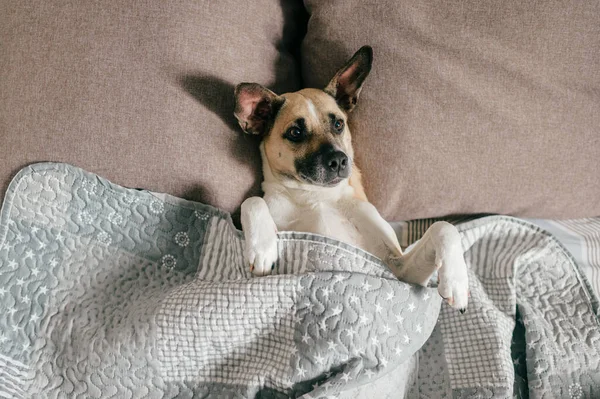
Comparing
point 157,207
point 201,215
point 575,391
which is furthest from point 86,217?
point 575,391

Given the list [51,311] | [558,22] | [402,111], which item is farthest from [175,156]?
[558,22]

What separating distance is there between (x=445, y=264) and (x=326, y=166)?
498mm

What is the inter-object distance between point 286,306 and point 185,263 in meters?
0.45

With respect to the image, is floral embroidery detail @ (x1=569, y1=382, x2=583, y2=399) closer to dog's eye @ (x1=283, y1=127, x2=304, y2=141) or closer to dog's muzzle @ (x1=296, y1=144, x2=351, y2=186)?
dog's muzzle @ (x1=296, y1=144, x2=351, y2=186)

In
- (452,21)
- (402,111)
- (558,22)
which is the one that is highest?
(558,22)

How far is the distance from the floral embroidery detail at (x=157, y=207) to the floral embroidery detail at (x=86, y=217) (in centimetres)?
20

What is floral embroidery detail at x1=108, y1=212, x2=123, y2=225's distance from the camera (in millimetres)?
1551

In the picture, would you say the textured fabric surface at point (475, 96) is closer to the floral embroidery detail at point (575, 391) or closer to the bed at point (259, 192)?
the bed at point (259, 192)

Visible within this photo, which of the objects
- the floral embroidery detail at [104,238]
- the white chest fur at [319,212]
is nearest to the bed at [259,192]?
the floral embroidery detail at [104,238]

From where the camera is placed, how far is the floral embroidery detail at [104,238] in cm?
155

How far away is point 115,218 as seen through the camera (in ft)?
5.11

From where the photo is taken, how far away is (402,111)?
5.39 feet

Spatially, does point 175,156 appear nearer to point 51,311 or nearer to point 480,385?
point 51,311

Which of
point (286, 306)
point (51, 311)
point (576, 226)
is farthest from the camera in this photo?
point (576, 226)
